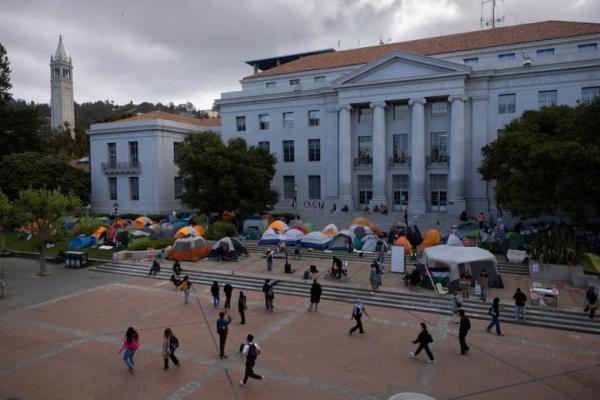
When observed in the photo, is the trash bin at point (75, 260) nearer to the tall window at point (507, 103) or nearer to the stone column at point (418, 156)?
the stone column at point (418, 156)

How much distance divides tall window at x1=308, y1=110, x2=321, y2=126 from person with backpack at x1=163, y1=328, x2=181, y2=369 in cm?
3413

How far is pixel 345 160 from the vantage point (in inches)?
1633

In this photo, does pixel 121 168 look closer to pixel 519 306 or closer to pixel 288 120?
pixel 288 120

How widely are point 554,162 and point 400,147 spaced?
18.6 m

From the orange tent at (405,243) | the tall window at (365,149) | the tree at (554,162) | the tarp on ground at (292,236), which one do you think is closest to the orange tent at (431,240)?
the orange tent at (405,243)

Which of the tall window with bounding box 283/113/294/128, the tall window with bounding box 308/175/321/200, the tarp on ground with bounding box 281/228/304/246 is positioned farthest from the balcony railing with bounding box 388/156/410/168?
the tarp on ground with bounding box 281/228/304/246

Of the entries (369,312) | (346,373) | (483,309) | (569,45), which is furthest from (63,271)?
(569,45)

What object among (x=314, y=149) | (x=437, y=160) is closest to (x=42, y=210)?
(x=314, y=149)

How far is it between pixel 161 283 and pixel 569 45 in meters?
39.5

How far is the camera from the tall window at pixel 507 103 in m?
36.6

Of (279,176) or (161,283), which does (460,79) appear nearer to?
(279,176)

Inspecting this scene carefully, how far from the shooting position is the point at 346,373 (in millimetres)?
12375

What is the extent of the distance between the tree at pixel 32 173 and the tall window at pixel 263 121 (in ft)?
70.3

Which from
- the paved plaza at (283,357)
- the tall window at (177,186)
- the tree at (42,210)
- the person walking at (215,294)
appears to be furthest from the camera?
the tall window at (177,186)
